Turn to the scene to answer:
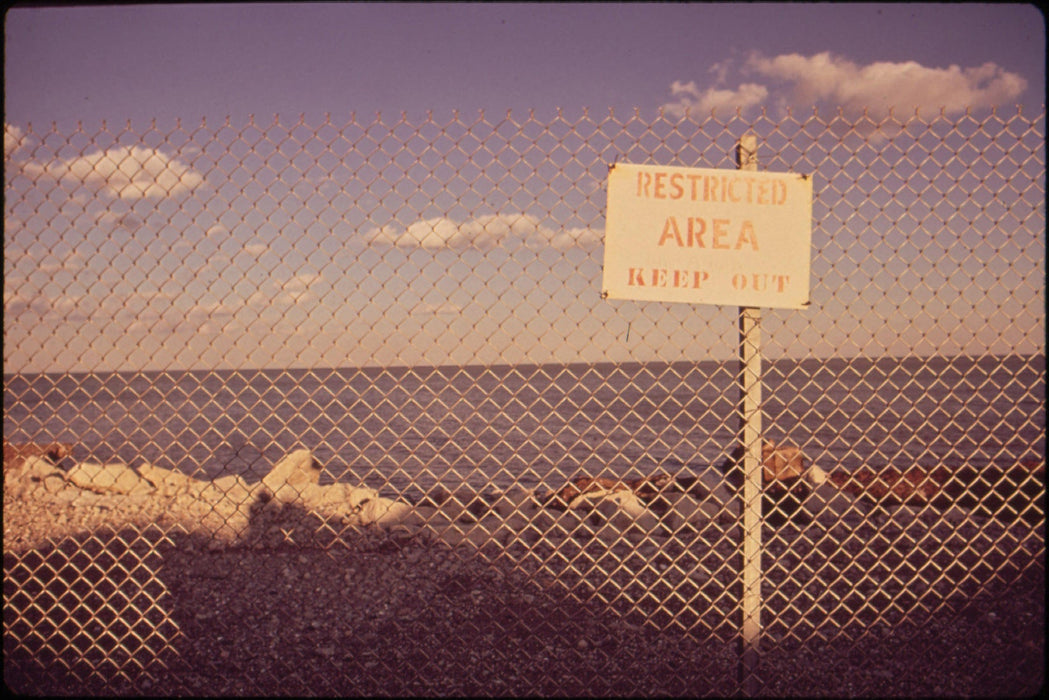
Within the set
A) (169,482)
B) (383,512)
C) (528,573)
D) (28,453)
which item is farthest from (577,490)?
(28,453)

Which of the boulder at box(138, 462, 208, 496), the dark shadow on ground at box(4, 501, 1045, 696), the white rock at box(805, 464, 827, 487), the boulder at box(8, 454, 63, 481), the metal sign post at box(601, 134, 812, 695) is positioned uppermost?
the metal sign post at box(601, 134, 812, 695)

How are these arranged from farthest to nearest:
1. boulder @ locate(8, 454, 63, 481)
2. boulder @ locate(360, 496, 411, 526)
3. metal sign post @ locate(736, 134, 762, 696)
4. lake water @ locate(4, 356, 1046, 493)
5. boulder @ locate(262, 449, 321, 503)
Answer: boulder @ locate(262, 449, 321, 503) → boulder @ locate(8, 454, 63, 481) → boulder @ locate(360, 496, 411, 526) → lake water @ locate(4, 356, 1046, 493) → metal sign post @ locate(736, 134, 762, 696)

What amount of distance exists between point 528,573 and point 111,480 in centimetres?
525

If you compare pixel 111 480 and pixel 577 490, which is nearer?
pixel 577 490

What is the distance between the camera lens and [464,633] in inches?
A: 151

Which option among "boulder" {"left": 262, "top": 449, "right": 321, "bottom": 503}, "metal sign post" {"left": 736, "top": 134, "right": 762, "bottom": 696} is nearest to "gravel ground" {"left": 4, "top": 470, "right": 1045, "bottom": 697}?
"metal sign post" {"left": 736, "top": 134, "right": 762, "bottom": 696}

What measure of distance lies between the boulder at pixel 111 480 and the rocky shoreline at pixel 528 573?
0.08 feet

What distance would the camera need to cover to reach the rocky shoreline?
3404mm

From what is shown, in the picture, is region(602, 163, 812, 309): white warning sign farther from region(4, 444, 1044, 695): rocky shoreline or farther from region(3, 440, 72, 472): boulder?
region(3, 440, 72, 472): boulder

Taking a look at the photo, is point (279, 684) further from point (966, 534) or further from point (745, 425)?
point (966, 534)

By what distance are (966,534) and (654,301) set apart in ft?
16.0

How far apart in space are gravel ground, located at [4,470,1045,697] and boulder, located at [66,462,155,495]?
227cm

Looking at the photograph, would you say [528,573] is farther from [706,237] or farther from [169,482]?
[169,482]

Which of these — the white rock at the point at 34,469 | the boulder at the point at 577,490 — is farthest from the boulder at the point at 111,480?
the boulder at the point at 577,490
